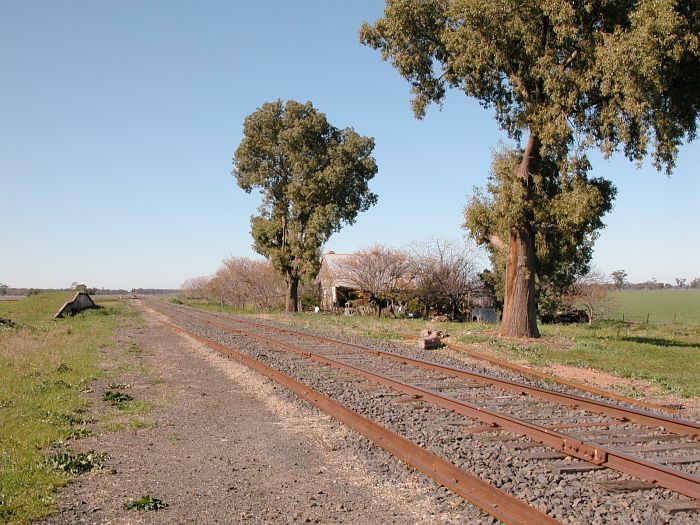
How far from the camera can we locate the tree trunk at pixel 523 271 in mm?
20219

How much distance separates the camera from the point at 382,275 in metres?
47.7

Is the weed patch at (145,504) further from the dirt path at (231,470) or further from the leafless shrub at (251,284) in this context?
the leafless shrub at (251,284)

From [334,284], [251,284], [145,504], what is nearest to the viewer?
[145,504]

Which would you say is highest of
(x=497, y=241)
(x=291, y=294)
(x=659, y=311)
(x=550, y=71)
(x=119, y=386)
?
(x=550, y=71)

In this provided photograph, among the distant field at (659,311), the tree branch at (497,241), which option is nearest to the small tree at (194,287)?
the distant field at (659,311)

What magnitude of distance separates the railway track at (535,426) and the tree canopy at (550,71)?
8.47 meters

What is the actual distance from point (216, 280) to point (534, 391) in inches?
3240

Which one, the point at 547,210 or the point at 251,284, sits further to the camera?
the point at 251,284

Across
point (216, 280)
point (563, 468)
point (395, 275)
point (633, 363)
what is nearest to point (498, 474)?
point (563, 468)

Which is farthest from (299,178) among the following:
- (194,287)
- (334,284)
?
(194,287)

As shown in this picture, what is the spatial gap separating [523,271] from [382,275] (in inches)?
1082

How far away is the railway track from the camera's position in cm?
609

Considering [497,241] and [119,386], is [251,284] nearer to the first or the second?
[497,241]

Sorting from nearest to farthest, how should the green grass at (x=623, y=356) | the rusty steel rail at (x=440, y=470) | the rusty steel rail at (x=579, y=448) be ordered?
1. the rusty steel rail at (x=440, y=470)
2. the rusty steel rail at (x=579, y=448)
3. the green grass at (x=623, y=356)
